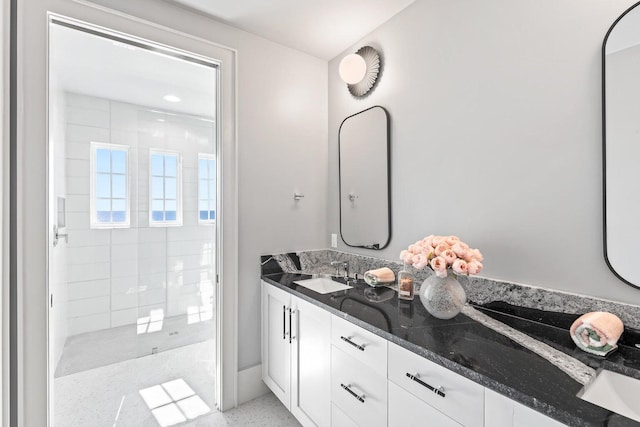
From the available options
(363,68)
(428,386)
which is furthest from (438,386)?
(363,68)

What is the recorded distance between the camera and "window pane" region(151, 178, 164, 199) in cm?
299

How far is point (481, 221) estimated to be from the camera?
4.87ft

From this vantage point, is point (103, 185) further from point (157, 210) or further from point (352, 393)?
point (352, 393)

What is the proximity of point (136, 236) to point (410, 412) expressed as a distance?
2901mm

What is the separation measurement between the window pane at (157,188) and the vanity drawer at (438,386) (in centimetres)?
272

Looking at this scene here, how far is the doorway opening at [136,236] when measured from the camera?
2.10 metres

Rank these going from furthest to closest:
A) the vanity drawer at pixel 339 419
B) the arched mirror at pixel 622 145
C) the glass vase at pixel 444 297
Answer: the vanity drawer at pixel 339 419 < the glass vase at pixel 444 297 < the arched mirror at pixel 622 145

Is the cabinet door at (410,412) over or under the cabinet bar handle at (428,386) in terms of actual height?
under

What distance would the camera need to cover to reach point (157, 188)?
300 cm

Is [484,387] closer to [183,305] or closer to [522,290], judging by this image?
[522,290]

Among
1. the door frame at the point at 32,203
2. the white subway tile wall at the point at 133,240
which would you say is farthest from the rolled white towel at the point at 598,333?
the white subway tile wall at the point at 133,240

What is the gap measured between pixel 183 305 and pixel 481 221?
2.76 metres

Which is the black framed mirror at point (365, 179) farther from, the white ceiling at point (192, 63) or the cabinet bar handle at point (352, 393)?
the cabinet bar handle at point (352, 393)

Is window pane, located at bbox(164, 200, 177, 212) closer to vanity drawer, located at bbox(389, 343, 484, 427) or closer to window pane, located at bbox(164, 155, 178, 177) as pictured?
window pane, located at bbox(164, 155, 178, 177)
